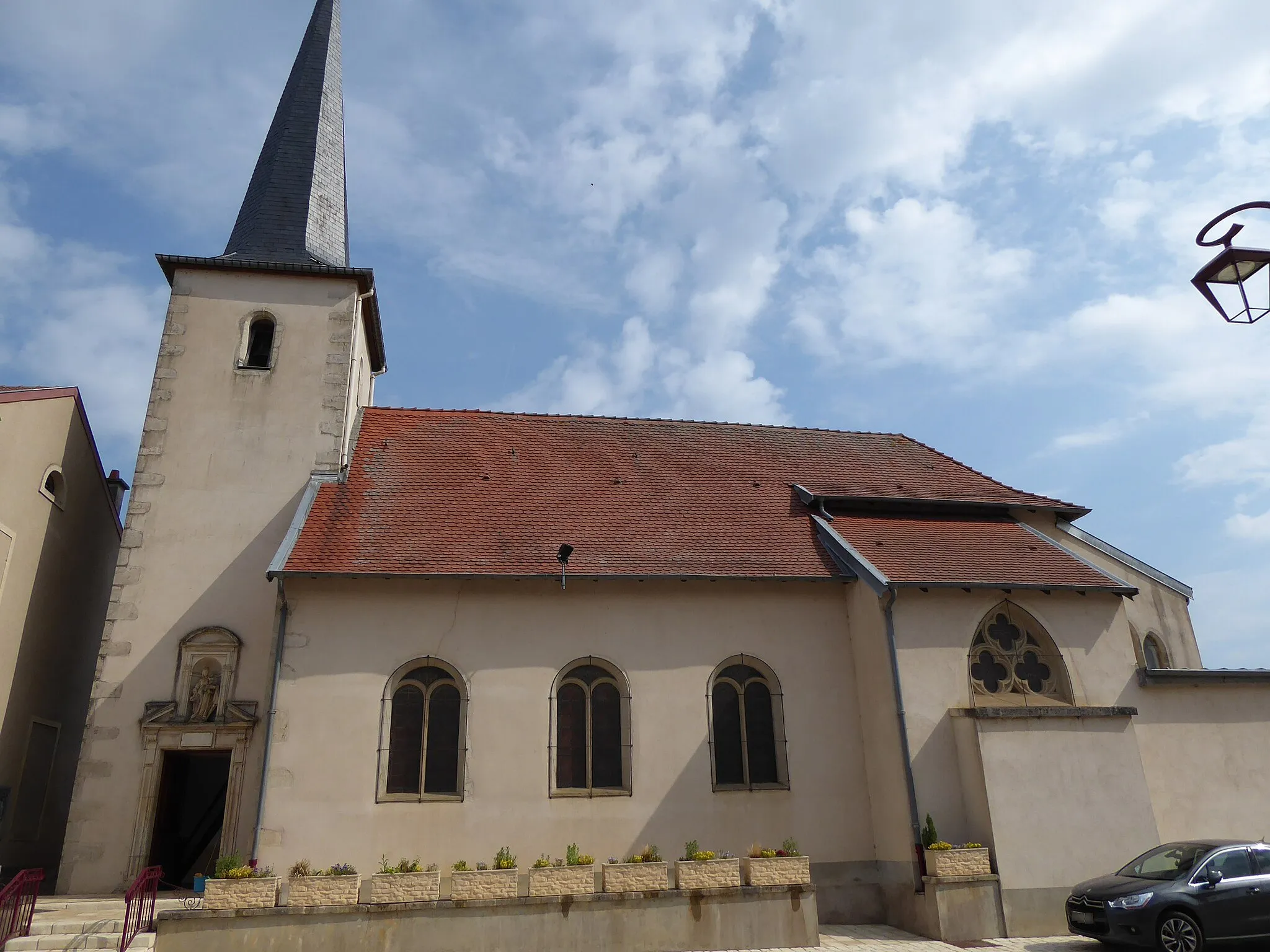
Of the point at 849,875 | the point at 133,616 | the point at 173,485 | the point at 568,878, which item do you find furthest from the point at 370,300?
the point at 849,875

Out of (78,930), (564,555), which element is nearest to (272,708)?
(78,930)

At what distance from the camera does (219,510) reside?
14.7 meters

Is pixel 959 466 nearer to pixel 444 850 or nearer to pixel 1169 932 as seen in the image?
pixel 1169 932

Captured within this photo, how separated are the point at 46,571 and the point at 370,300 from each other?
7.93 metres

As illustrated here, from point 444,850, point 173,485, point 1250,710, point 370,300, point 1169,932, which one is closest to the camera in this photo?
point 1169,932

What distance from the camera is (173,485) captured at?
1475 centimetres

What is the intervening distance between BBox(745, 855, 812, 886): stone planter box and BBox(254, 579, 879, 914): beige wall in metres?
1.62

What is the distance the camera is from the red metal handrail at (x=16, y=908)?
9516mm

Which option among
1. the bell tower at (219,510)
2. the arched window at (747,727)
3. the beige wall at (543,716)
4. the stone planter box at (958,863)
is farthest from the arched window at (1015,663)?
the bell tower at (219,510)

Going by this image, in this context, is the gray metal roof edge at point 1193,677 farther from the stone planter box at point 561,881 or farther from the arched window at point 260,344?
the arched window at point 260,344

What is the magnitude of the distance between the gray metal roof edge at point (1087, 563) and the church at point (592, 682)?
12 cm

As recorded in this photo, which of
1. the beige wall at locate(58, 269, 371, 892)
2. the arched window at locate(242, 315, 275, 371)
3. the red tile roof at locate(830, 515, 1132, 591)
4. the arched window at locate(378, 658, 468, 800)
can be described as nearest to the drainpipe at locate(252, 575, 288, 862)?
the beige wall at locate(58, 269, 371, 892)

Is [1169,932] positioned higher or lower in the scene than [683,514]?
lower

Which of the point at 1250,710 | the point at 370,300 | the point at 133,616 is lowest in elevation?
the point at 1250,710
